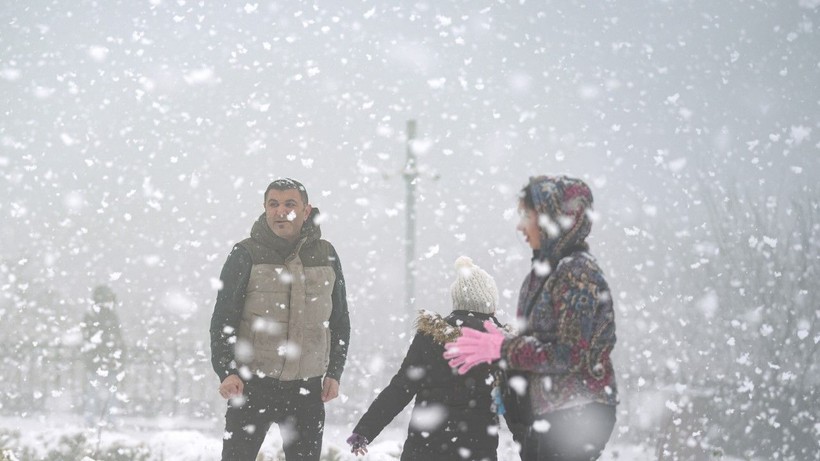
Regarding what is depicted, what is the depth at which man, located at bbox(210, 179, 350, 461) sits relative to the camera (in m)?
3.77

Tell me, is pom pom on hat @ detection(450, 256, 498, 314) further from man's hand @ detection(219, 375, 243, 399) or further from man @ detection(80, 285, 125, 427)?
man @ detection(80, 285, 125, 427)

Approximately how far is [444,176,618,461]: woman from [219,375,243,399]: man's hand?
1.75 metres

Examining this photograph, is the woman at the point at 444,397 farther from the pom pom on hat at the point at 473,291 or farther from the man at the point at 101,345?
the man at the point at 101,345

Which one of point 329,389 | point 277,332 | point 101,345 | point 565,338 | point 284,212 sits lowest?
point 565,338

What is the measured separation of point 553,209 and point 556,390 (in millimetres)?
634

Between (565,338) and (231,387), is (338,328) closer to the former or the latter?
(231,387)

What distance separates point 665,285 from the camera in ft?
59.2

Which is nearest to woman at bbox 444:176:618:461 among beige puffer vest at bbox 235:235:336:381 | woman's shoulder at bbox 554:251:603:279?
woman's shoulder at bbox 554:251:603:279

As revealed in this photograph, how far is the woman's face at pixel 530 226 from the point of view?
2.52 meters

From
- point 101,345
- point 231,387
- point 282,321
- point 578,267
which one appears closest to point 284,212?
point 282,321

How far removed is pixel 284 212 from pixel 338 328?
30.6 inches

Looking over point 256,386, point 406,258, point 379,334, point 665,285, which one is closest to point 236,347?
point 256,386

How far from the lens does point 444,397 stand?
346 cm

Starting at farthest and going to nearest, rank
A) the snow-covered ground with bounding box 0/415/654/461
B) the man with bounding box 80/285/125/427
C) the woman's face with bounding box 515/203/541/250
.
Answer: the man with bounding box 80/285/125/427, the snow-covered ground with bounding box 0/415/654/461, the woman's face with bounding box 515/203/541/250
